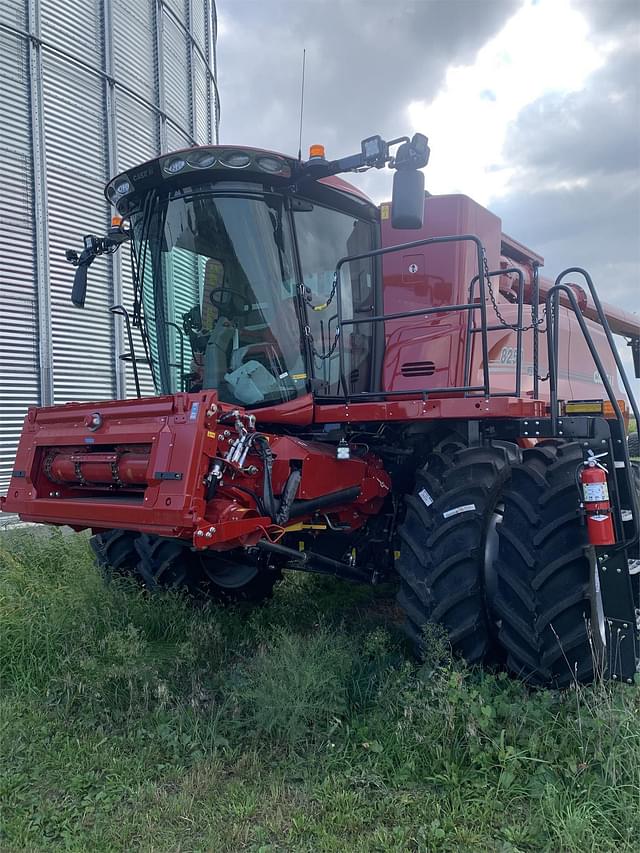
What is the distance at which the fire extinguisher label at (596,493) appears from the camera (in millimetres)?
3090

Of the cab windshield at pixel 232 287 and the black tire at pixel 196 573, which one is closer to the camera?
the cab windshield at pixel 232 287

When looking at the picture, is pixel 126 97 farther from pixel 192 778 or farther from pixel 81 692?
pixel 192 778

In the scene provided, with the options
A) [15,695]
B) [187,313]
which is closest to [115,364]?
[187,313]

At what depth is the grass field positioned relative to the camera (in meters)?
2.53

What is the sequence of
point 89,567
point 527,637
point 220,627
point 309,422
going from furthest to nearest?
1. point 89,567
2. point 220,627
3. point 309,422
4. point 527,637

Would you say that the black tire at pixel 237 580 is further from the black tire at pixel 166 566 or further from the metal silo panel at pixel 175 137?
the metal silo panel at pixel 175 137

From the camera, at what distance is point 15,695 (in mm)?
3646

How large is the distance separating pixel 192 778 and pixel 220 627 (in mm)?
1577

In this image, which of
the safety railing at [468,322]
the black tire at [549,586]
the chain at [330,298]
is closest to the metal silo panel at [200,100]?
the chain at [330,298]

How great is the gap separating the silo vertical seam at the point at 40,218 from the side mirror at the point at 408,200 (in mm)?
6684

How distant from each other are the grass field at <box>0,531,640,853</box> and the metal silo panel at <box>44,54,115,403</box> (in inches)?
226

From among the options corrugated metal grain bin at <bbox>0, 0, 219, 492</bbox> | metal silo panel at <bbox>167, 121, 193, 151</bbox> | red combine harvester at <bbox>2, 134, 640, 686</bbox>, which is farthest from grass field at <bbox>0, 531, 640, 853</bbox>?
metal silo panel at <bbox>167, 121, 193, 151</bbox>

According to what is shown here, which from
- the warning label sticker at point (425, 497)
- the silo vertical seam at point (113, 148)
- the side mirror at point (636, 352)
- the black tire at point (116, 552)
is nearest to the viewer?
the warning label sticker at point (425, 497)

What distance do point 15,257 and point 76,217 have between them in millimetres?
1170
